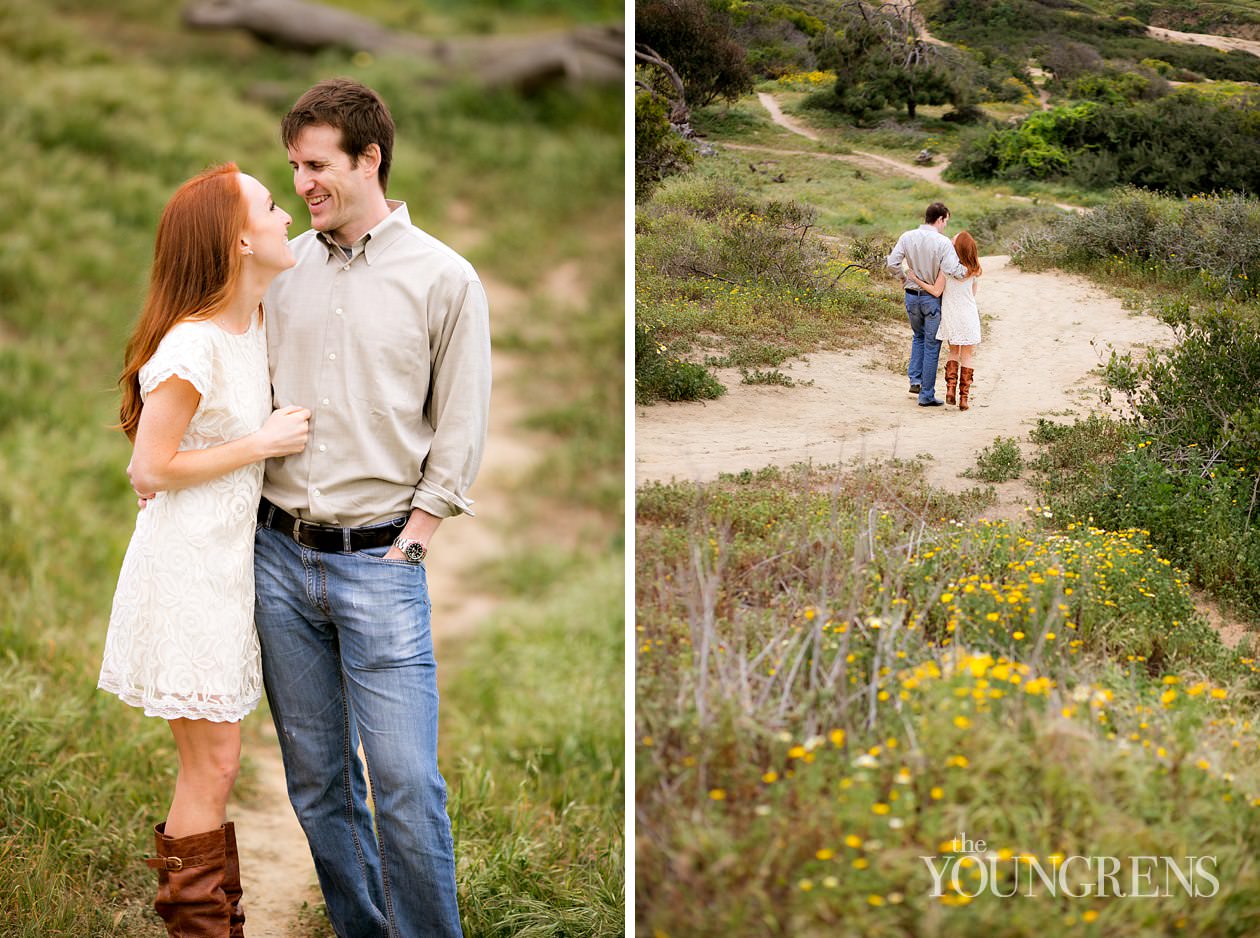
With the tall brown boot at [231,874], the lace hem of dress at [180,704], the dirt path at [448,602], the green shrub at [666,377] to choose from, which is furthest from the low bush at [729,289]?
the dirt path at [448,602]

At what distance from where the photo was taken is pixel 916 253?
2822 millimetres

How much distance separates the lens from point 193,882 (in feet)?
7.90

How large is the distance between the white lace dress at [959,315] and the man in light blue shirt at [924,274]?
0.02 m

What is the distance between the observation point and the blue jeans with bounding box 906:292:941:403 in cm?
278

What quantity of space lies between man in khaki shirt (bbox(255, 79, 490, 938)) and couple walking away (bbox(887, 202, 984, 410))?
1.06m

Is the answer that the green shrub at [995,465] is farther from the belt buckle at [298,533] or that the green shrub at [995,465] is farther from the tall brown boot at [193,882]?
the tall brown boot at [193,882]

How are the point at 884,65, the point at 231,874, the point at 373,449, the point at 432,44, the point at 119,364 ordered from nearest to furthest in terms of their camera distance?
1. the point at 373,449
2. the point at 231,874
3. the point at 884,65
4. the point at 119,364
5. the point at 432,44

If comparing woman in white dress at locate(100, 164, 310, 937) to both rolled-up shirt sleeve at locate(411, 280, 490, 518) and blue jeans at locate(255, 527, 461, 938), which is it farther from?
rolled-up shirt sleeve at locate(411, 280, 490, 518)

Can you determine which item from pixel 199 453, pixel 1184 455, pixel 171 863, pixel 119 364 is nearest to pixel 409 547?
pixel 199 453

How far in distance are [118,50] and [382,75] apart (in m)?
2.36

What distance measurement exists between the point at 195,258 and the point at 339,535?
0.61 metres

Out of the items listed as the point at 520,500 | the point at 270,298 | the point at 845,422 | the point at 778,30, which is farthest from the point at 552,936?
the point at 520,500

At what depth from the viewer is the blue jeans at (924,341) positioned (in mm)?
2783

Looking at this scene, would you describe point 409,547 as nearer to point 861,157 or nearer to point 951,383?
point 951,383
